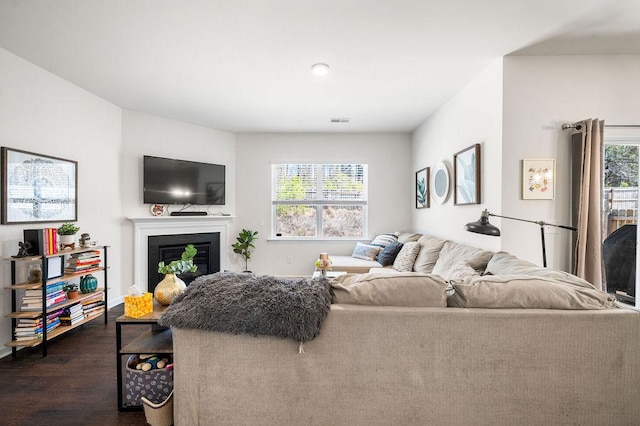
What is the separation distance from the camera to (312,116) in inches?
171

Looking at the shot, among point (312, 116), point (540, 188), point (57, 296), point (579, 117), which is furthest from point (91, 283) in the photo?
point (579, 117)

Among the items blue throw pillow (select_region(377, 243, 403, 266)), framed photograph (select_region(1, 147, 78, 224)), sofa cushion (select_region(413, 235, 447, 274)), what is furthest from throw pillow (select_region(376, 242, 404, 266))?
framed photograph (select_region(1, 147, 78, 224))

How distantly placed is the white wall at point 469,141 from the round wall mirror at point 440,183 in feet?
0.19

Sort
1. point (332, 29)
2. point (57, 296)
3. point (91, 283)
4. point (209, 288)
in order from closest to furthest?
point (209, 288)
point (332, 29)
point (57, 296)
point (91, 283)

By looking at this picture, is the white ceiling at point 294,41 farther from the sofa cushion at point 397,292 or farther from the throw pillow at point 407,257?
the throw pillow at point 407,257

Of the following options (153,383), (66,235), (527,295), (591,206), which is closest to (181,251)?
(66,235)

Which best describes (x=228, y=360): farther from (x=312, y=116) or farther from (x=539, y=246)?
(x=312, y=116)

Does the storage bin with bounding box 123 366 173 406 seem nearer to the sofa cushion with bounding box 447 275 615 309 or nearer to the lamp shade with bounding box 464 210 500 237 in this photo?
the sofa cushion with bounding box 447 275 615 309

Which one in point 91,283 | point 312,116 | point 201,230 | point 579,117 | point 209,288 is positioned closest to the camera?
point 209,288

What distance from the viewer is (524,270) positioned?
6.43 ft

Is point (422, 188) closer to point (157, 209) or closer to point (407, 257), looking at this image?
point (407, 257)

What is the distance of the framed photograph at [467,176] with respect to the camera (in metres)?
2.99

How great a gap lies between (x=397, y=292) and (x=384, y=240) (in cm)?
341

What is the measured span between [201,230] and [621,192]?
505 centimetres
